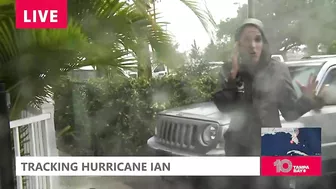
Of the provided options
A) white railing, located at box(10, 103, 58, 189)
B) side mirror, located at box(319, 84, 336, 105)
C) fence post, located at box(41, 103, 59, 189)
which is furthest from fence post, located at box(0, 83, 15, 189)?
side mirror, located at box(319, 84, 336, 105)

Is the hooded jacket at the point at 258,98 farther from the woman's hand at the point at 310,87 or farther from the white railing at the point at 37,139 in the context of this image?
the white railing at the point at 37,139

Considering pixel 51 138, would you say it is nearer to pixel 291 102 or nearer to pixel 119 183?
pixel 119 183

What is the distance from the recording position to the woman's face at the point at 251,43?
57.1 inches

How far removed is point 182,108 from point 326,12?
0.80m

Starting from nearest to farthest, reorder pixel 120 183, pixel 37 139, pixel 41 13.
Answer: pixel 41 13 → pixel 120 183 → pixel 37 139

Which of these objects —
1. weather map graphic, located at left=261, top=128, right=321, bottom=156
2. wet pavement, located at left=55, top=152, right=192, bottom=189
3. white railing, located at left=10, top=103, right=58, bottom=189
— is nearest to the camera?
weather map graphic, located at left=261, top=128, right=321, bottom=156

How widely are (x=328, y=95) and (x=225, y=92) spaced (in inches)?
18.3

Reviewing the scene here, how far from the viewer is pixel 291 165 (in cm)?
145

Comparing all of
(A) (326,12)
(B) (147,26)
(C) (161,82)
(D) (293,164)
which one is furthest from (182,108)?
(A) (326,12)

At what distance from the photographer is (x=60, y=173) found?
1554mm

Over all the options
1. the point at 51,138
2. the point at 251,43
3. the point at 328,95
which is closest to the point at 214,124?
the point at 251,43

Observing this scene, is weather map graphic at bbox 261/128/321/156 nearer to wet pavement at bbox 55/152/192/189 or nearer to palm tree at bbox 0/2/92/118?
wet pavement at bbox 55/152/192/189

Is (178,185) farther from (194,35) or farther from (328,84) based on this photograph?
(328,84)

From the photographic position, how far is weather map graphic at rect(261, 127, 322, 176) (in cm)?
143
